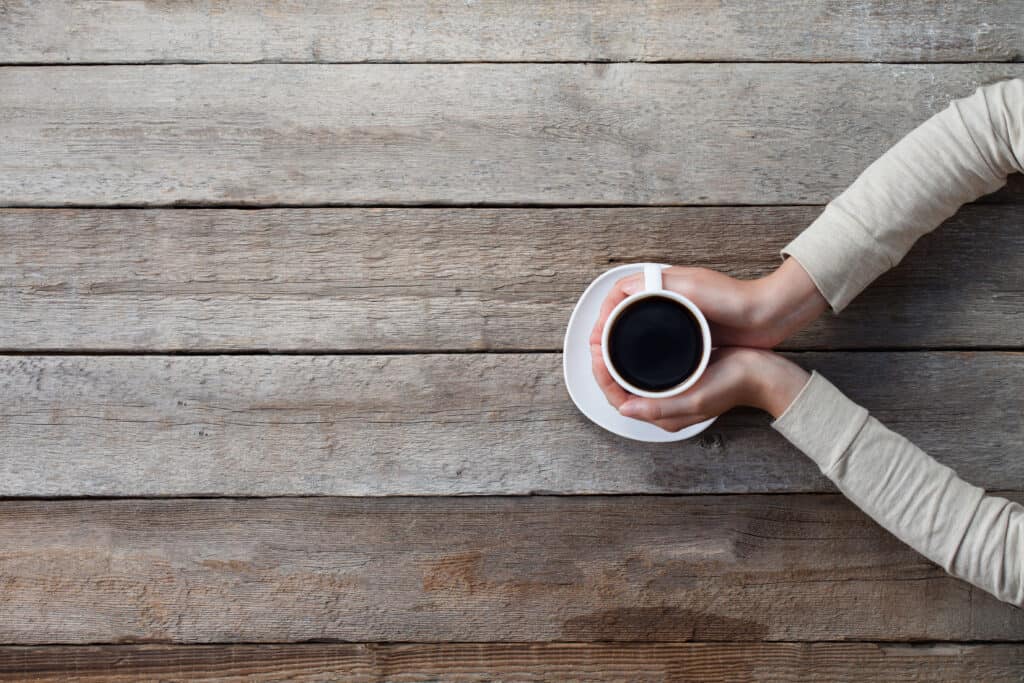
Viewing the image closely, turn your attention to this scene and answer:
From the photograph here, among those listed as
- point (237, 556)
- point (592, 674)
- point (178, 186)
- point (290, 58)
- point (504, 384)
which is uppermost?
point (290, 58)

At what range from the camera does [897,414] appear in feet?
2.92

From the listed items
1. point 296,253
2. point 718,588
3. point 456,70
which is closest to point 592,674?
point 718,588

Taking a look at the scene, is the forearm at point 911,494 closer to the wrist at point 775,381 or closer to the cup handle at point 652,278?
the wrist at point 775,381

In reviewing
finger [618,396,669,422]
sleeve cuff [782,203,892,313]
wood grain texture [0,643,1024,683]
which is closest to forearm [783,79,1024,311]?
sleeve cuff [782,203,892,313]

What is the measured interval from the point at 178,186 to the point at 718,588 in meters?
0.81

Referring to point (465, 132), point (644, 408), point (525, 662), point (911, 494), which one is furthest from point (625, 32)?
point (525, 662)

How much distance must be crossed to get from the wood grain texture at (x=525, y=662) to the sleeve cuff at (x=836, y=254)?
43cm

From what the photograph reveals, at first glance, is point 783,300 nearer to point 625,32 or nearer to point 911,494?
point 911,494

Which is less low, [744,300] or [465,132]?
[465,132]

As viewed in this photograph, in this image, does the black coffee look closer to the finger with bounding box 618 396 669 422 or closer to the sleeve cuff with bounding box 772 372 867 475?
the finger with bounding box 618 396 669 422

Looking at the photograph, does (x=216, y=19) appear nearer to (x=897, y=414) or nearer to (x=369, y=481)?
(x=369, y=481)

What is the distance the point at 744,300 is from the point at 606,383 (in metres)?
0.17

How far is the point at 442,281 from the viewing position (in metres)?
0.89

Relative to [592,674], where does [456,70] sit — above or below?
above
